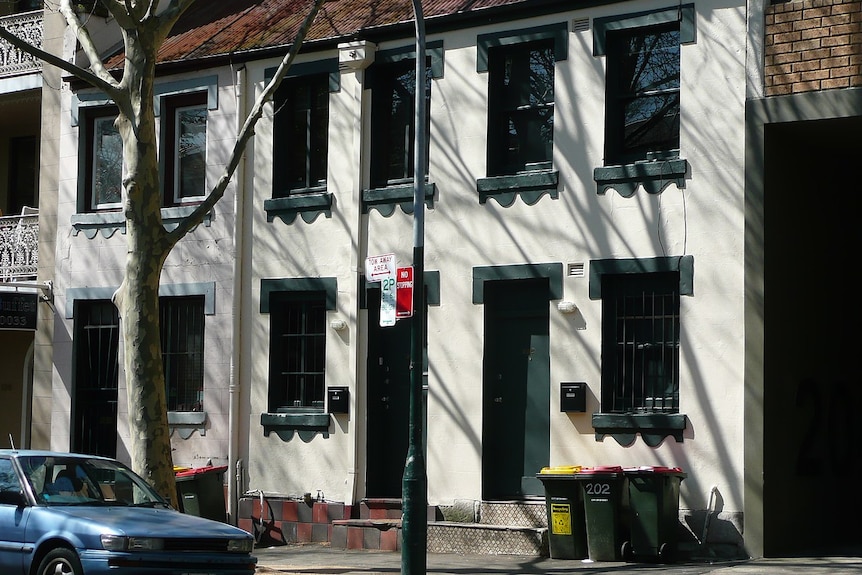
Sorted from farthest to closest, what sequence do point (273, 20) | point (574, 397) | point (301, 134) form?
point (273, 20) → point (301, 134) → point (574, 397)

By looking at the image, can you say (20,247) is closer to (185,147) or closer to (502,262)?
(185,147)

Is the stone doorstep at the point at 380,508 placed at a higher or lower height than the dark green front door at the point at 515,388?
lower

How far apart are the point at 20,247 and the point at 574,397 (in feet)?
35.7

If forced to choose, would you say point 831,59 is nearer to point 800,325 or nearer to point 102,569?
point 800,325

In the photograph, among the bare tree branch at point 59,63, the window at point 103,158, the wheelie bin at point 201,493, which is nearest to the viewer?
the bare tree branch at point 59,63

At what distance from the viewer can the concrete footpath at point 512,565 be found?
13.0 metres

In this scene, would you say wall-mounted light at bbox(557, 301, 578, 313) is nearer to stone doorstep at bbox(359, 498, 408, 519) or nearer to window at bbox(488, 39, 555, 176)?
window at bbox(488, 39, 555, 176)

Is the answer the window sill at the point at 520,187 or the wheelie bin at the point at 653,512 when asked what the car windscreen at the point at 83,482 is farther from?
the window sill at the point at 520,187

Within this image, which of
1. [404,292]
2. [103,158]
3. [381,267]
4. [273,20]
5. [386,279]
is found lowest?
[404,292]

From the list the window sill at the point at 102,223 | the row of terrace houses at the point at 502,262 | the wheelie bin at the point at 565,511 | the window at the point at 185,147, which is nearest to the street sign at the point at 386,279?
the wheelie bin at the point at 565,511

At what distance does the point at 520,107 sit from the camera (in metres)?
16.3

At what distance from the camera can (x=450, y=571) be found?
14.0 m

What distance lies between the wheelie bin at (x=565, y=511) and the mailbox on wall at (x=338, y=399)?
3.56 meters

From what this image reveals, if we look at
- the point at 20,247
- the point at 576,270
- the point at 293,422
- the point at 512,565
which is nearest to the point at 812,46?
the point at 576,270
